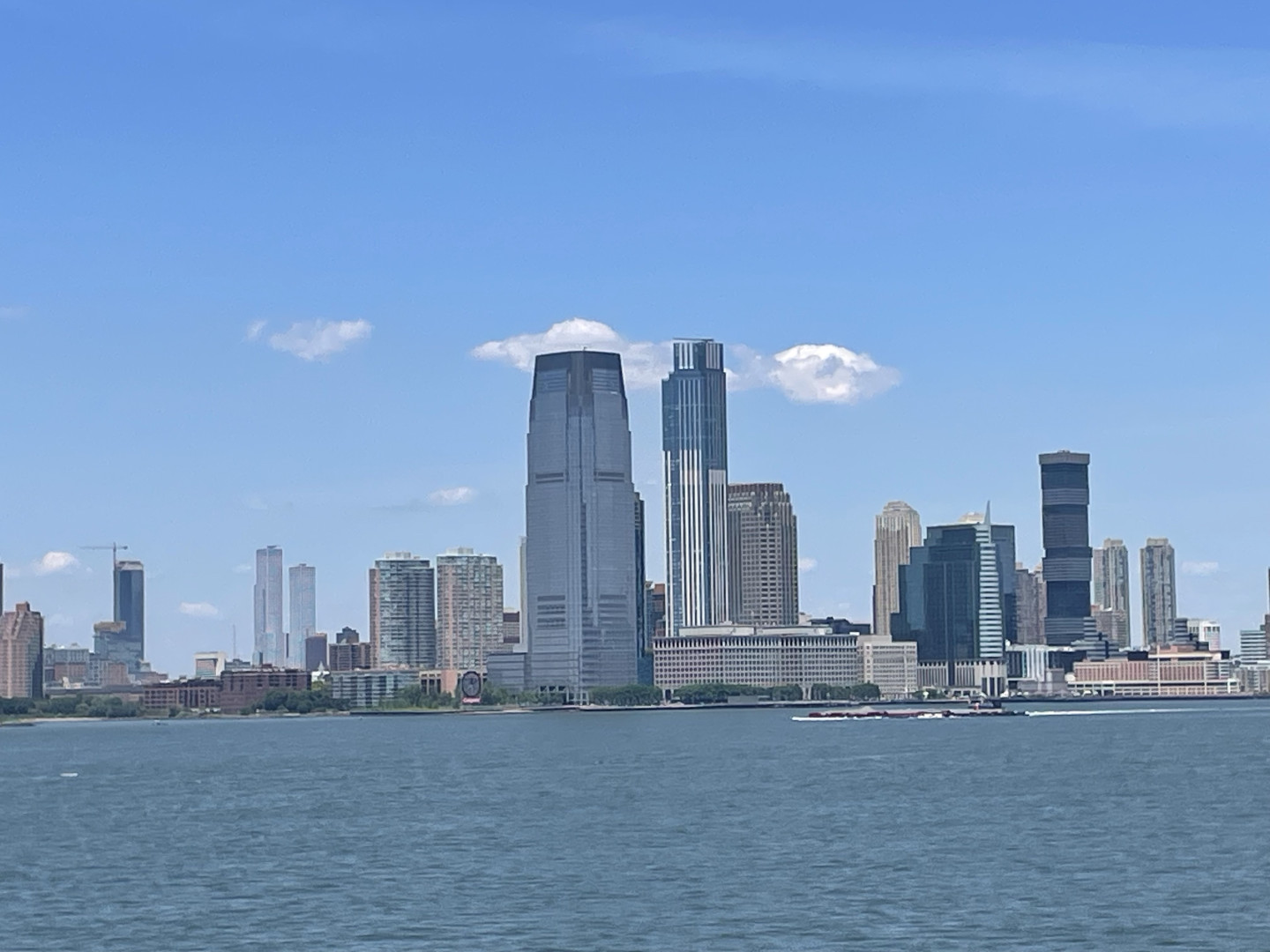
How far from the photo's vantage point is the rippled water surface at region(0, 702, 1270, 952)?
69.8 meters

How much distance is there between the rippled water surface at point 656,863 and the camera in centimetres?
6975

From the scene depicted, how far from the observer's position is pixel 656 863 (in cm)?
8850

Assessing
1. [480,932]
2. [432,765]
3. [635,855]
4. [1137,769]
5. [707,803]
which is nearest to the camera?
[480,932]

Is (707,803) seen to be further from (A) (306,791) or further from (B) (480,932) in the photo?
(B) (480,932)

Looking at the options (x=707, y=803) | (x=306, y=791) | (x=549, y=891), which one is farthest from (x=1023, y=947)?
(x=306, y=791)

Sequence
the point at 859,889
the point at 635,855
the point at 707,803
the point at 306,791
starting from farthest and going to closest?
the point at 306,791 → the point at 707,803 → the point at 635,855 → the point at 859,889

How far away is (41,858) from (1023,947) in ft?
160

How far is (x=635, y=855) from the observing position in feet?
301

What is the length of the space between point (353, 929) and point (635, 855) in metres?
22.7

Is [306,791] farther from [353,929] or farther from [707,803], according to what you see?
[353,929]

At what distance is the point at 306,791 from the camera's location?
5605 inches

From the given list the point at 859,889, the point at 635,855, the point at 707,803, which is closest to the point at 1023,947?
the point at 859,889

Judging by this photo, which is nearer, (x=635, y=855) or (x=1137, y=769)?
(x=635, y=855)

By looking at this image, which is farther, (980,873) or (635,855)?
(635,855)
